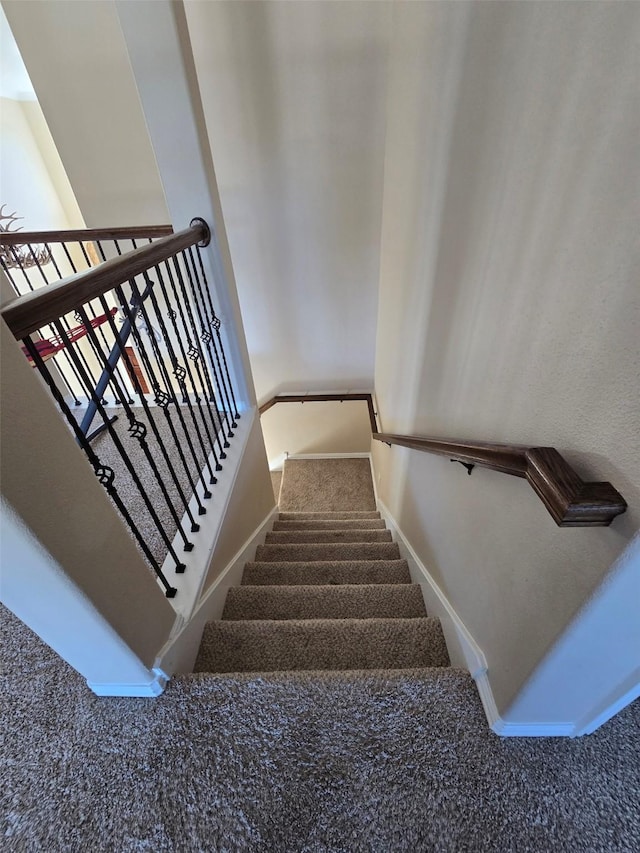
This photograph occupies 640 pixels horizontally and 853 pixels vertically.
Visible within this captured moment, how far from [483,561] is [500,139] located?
115 cm

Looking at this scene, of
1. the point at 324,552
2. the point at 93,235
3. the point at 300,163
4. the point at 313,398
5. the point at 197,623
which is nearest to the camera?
the point at 197,623

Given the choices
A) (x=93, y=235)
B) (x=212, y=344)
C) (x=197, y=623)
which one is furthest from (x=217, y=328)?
(x=197, y=623)

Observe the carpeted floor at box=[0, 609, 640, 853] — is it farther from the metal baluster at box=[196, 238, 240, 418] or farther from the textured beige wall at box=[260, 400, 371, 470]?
the textured beige wall at box=[260, 400, 371, 470]

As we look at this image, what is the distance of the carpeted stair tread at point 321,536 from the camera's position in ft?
8.70

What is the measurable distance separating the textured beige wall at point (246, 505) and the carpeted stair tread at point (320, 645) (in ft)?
0.73

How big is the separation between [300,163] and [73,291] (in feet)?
9.58

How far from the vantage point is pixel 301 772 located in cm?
94

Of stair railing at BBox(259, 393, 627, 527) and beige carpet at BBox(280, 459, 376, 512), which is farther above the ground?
stair railing at BBox(259, 393, 627, 527)

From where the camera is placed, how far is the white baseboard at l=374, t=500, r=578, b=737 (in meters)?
0.95

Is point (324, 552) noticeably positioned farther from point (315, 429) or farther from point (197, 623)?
point (315, 429)

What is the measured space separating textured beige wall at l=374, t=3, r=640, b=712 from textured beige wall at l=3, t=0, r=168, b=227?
7.43 ft

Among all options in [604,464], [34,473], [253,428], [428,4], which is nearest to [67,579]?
[34,473]

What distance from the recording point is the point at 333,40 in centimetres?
258

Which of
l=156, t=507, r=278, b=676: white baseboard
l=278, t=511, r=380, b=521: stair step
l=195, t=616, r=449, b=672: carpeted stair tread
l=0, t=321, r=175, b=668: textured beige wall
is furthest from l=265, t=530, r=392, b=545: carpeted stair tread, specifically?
l=0, t=321, r=175, b=668: textured beige wall
